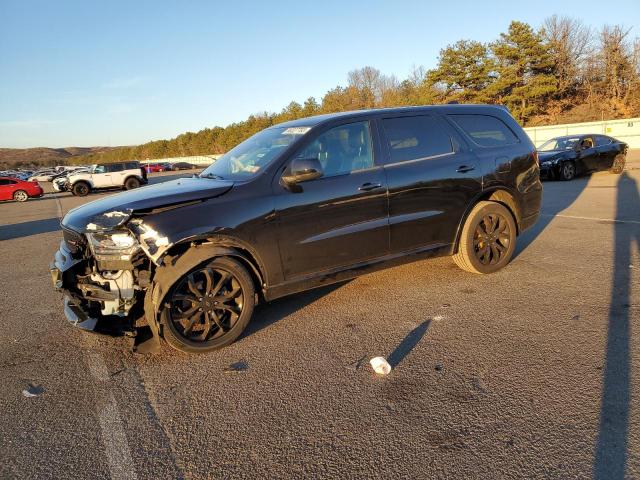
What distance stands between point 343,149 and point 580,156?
13.2 m

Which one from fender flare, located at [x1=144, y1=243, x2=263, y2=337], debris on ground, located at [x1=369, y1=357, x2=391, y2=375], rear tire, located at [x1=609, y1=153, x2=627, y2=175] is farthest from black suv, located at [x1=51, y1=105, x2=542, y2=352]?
rear tire, located at [x1=609, y1=153, x2=627, y2=175]

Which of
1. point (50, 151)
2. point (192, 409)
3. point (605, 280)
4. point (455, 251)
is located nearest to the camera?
point (192, 409)

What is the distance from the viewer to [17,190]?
24.6m

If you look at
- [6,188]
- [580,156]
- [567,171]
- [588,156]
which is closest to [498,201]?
[567,171]

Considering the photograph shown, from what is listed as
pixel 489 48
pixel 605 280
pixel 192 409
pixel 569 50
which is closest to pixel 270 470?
pixel 192 409

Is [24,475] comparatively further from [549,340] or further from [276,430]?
[549,340]

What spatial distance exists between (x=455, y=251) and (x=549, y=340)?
1.68 metres

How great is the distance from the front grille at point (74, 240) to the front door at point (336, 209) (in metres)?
1.62

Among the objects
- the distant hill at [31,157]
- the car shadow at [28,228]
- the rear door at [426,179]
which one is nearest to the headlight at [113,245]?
the rear door at [426,179]

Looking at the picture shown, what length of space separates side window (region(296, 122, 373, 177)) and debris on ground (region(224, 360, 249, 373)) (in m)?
1.76

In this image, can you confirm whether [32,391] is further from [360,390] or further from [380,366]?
[380,366]

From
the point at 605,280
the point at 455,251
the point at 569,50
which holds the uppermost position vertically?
the point at 569,50

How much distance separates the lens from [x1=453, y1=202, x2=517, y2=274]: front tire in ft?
15.7

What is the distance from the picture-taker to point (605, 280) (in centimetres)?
448
